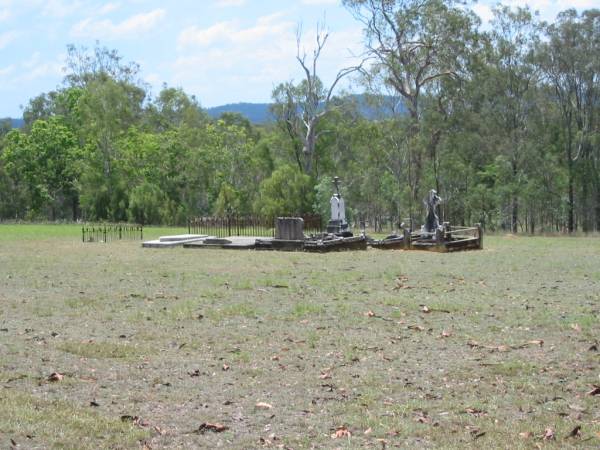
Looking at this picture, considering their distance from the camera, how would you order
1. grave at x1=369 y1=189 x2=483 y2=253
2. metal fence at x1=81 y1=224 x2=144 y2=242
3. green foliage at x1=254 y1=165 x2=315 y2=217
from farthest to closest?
green foliage at x1=254 y1=165 x2=315 y2=217 → metal fence at x1=81 y1=224 x2=144 y2=242 → grave at x1=369 y1=189 x2=483 y2=253

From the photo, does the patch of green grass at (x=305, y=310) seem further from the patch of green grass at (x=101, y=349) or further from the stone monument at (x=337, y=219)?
the stone monument at (x=337, y=219)

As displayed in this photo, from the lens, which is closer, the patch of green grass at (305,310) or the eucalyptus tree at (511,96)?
the patch of green grass at (305,310)

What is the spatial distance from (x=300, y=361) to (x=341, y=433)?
8.38 feet

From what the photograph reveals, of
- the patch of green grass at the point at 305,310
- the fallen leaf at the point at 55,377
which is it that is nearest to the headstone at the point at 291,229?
the patch of green grass at the point at 305,310

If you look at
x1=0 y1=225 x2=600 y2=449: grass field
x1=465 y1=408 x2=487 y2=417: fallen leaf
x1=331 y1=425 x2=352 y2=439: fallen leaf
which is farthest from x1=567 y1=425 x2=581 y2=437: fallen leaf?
x1=331 y1=425 x2=352 y2=439: fallen leaf

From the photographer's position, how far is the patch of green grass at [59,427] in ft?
19.2

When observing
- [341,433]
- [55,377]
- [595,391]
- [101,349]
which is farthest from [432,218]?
[341,433]

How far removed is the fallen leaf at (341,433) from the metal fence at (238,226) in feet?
91.5

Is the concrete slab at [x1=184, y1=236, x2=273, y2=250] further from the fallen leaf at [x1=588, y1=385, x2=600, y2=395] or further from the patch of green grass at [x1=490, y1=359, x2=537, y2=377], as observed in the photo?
the fallen leaf at [x1=588, y1=385, x2=600, y2=395]

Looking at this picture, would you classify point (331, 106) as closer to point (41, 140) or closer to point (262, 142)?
point (262, 142)

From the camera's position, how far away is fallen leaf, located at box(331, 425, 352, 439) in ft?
20.0

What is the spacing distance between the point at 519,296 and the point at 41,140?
5197 cm

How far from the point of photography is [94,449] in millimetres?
5730

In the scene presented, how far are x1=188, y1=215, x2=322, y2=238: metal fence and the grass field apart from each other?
17.5 m
